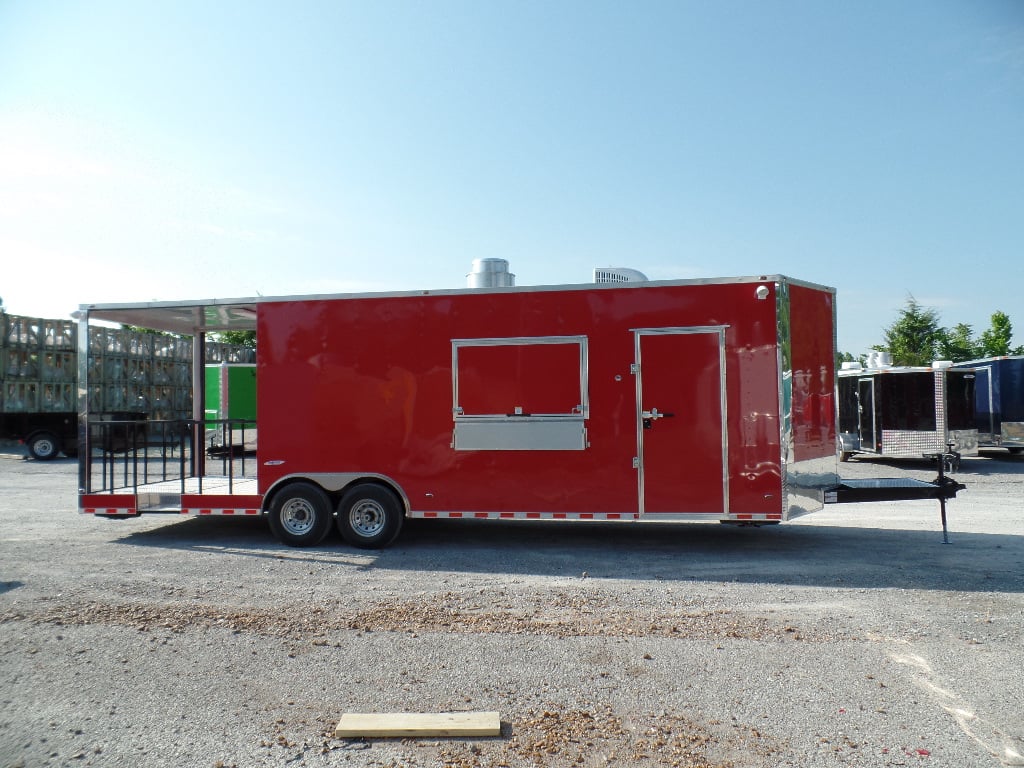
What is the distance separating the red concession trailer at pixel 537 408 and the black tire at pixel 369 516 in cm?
2

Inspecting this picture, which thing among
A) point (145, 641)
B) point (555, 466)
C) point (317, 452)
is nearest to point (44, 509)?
point (317, 452)

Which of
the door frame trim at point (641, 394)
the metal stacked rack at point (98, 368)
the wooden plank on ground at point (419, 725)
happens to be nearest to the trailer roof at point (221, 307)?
the door frame trim at point (641, 394)

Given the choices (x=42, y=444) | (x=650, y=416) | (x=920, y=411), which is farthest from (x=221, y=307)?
(x=42, y=444)

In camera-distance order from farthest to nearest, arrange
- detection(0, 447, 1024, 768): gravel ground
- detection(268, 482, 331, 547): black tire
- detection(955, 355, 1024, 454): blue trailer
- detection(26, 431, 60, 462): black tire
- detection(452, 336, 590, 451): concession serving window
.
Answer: detection(26, 431, 60, 462): black tire, detection(955, 355, 1024, 454): blue trailer, detection(268, 482, 331, 547): black tire, detection(452, 336, 590, 451): concession serving window, detection(0, 447, 1024, 768): gravel ground

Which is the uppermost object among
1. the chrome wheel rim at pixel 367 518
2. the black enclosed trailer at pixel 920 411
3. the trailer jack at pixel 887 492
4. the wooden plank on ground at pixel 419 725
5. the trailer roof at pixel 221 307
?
the trailer roof at pixel 221 307

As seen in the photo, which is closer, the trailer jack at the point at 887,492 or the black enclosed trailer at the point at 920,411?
the trailer jack at the point at 887,492

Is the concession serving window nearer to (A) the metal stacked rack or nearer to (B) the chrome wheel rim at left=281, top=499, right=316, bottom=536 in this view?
(B) the chrome wheel rim at left=281, top=499, right=316, bottom=536

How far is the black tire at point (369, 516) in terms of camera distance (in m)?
8.01

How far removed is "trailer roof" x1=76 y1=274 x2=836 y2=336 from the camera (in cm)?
764

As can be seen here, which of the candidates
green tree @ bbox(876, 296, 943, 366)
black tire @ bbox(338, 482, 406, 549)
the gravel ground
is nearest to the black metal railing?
the gravel ground

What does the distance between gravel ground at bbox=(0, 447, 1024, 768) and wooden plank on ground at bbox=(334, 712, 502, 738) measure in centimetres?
6

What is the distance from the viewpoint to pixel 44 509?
36.3ft

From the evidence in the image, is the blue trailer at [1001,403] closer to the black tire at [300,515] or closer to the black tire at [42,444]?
the black tire at [300,515]

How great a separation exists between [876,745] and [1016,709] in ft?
3.29
